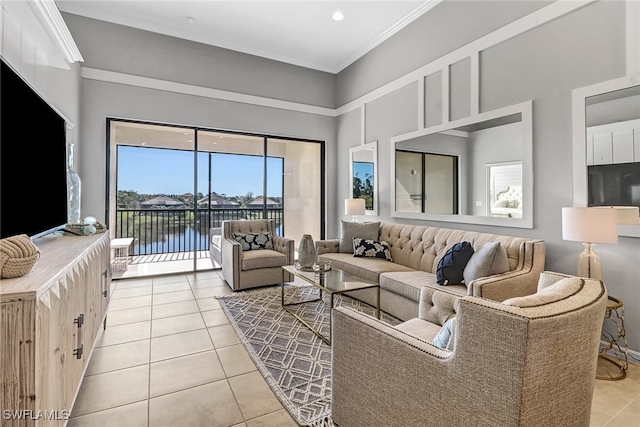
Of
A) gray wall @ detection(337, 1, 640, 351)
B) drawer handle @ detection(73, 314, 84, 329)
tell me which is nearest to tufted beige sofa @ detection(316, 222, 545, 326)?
gray wall @ detection(337, 1, 640, 351)

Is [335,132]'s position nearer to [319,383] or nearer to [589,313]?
[319,383]

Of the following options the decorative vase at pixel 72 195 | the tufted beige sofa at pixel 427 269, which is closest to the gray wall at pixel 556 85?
the tufted beige sofa at pixel 427 269

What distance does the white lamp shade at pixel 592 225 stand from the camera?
2.15 meters

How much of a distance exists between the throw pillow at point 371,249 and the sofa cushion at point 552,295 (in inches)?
109

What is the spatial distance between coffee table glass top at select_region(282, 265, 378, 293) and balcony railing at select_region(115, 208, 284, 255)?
2.46 meters

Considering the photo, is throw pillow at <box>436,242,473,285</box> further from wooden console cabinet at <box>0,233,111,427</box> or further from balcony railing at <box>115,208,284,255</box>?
balcony railing at <box>115,208,284,255</box>

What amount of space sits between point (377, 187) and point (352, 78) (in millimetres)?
2124

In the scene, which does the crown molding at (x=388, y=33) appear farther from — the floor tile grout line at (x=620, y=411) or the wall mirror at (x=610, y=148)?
the floor tile grout line at (x=620, y=411)

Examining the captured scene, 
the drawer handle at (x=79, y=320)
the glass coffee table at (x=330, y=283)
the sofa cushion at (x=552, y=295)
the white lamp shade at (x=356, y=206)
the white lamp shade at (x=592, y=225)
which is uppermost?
the white lamp shade at (x=356, y=206)

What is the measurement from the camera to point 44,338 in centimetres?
112

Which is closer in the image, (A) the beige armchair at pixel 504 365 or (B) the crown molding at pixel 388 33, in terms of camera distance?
(A) the beige armchair at pixel 504 365

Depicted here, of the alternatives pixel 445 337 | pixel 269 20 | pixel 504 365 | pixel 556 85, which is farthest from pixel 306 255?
pixel 269 20

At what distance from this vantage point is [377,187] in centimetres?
505

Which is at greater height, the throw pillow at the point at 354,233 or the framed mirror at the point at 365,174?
the framed mirror at the point at 365,174
